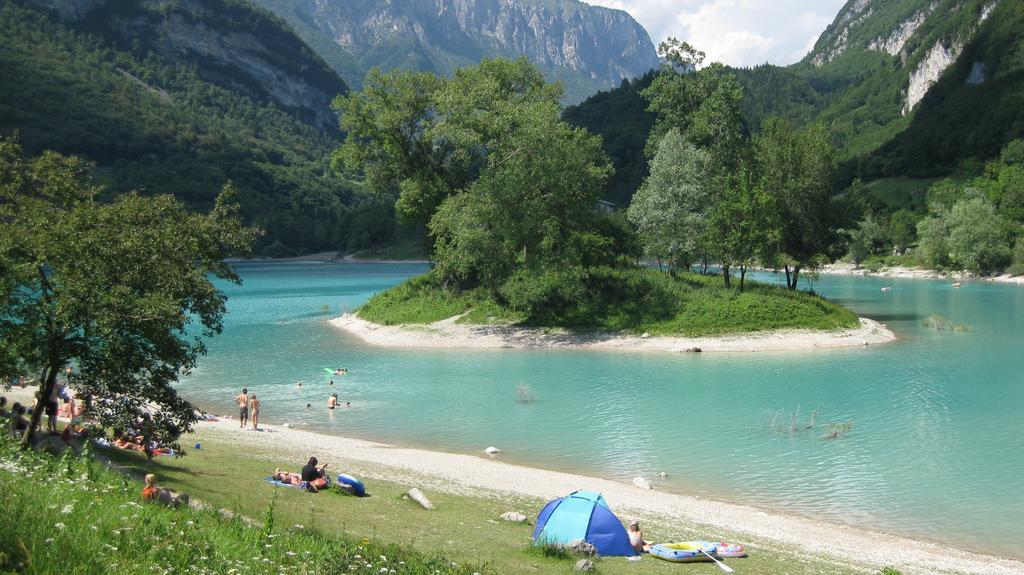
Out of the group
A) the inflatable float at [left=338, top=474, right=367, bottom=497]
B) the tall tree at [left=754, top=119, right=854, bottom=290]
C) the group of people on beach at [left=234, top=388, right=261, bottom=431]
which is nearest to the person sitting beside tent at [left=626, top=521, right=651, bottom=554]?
the inflatable float at [left=338, top=474, right=367, bottom=497]

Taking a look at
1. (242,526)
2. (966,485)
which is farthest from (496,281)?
(242,526)

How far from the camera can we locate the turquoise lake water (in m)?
23.7

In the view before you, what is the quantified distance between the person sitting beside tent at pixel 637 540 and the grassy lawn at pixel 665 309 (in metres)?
38.5

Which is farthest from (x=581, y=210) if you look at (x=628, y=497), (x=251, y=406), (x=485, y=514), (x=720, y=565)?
(x=720, y=565)

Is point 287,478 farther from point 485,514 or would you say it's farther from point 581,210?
point 581,210

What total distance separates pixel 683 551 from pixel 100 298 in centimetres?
1404

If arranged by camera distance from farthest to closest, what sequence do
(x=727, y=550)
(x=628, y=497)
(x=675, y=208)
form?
(x=675, y=208)
(x=628, y=497)
(x=727, y=550)

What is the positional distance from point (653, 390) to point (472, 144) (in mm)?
26945

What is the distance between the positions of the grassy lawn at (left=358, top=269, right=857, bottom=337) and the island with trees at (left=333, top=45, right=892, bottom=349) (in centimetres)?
13

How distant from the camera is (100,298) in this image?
1664cm

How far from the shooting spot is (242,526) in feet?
41.4

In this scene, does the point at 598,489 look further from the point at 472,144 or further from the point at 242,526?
the point at 472,144

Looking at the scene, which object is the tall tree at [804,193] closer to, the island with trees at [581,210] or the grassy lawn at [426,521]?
the island with trees at [581,210]

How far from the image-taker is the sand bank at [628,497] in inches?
704
